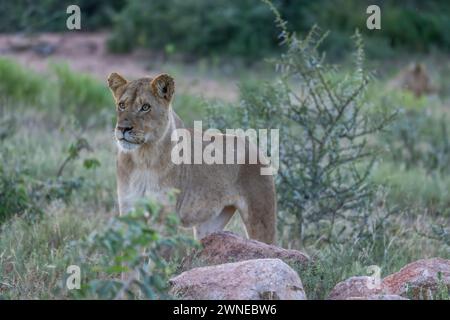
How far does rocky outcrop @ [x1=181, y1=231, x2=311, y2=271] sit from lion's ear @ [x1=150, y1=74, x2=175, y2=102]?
100cm

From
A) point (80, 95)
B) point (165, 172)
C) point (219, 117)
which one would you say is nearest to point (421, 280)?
point (165, 172)

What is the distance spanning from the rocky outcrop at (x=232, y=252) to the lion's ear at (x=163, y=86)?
3.28 feet

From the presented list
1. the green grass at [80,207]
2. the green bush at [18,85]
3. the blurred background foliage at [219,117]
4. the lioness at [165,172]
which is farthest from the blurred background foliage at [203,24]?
the lioness at [165,172]

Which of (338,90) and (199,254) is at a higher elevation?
(338,90)

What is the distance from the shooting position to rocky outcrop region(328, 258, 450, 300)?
5.78 m

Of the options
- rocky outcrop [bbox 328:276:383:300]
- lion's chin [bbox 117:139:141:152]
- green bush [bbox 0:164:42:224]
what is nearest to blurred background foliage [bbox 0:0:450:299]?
green bush [bbox 0:164:42:224]

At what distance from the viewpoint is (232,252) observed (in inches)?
259

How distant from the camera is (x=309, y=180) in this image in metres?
8.82

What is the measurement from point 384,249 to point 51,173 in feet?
13.0

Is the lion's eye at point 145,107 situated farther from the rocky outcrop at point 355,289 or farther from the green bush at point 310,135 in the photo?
the green bush at point 310,135
